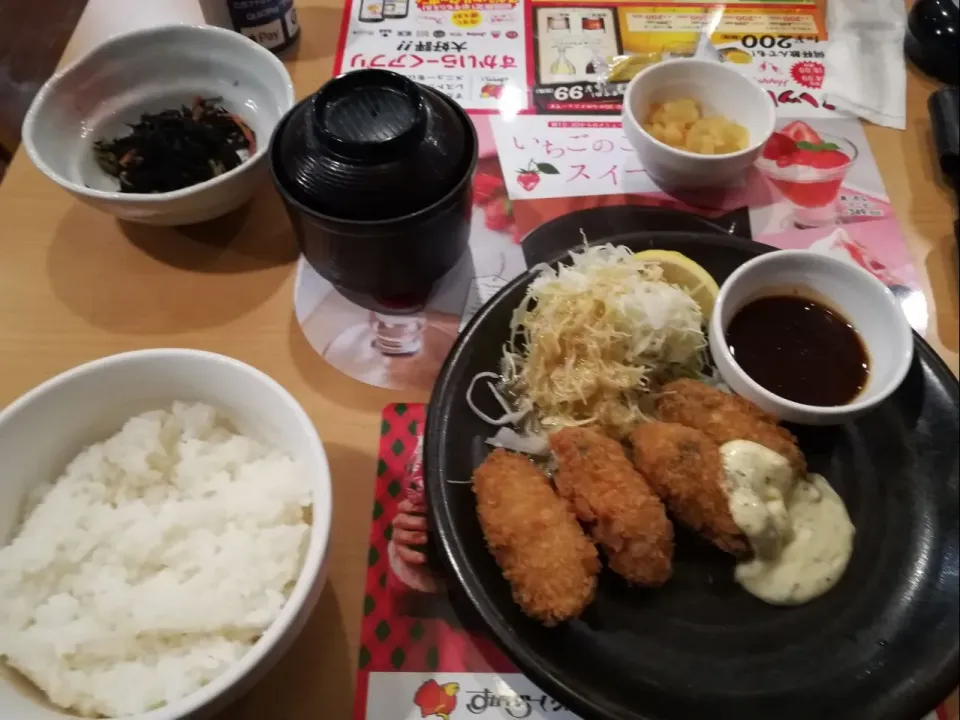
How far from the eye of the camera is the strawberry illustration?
138 centimetres

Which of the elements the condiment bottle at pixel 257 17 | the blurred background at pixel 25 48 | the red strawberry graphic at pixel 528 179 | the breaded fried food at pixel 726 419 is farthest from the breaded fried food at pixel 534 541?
the blurred background at pixel 25 48

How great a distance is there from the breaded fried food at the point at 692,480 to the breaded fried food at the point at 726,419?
0.09 feet

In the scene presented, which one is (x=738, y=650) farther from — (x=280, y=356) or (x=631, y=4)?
(x=631, y=4)

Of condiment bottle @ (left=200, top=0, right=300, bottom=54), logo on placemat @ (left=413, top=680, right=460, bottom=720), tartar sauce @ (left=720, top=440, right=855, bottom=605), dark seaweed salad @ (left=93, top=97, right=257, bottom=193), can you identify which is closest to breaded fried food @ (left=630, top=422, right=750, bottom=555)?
tartar sauce @ (left=720, top=440, right=855, bottom=605)

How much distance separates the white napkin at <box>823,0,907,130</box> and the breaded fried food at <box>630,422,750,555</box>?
94 cm

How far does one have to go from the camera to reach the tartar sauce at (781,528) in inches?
36.4

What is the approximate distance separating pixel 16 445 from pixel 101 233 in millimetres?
A: 612

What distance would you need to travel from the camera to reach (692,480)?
958 millimetres

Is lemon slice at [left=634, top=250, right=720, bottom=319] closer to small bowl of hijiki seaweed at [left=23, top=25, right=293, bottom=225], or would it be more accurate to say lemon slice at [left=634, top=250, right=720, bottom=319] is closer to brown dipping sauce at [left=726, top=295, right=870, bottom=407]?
brown dipping sauce at [left=726, top=295, right=870, bottom=407]

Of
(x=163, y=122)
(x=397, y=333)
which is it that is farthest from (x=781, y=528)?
(x=163, y=122)

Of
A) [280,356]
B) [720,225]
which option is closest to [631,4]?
[720,225]

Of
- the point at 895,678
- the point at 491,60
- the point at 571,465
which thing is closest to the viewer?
the point at 895,678

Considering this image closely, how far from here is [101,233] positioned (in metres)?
1.34

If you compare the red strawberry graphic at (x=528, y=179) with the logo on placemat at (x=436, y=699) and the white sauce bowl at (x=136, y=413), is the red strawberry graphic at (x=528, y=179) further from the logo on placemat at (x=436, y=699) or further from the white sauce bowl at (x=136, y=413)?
the logo on placemat at (x=436, y=699)
